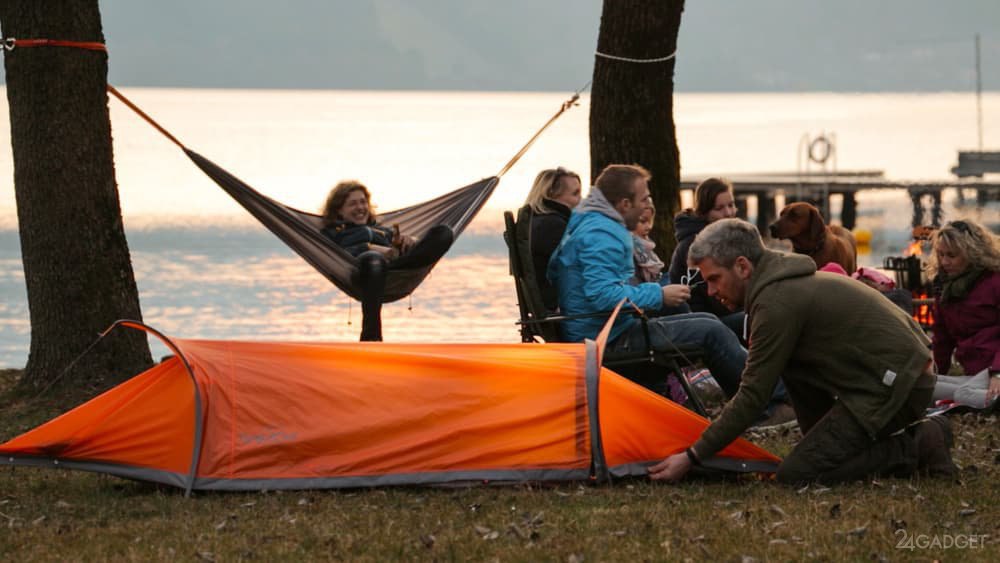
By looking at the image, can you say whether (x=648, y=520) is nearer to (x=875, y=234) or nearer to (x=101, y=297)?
(x=101, y=297)

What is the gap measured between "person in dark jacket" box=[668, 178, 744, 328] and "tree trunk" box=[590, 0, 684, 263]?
1793mm

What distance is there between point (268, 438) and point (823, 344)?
191 cm

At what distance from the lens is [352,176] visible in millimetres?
45188

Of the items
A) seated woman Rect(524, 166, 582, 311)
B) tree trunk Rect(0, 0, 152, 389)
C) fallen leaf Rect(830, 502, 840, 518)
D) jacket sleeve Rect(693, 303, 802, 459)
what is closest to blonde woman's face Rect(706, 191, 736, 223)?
seated woman Rect(524, 166, 582, 311)

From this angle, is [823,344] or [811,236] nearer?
[823,344]

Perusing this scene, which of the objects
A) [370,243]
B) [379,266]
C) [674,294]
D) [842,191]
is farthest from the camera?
[842,191]

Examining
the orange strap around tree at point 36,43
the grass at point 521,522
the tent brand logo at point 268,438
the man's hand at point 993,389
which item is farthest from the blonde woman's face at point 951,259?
the orange strap around tree at point 36,43

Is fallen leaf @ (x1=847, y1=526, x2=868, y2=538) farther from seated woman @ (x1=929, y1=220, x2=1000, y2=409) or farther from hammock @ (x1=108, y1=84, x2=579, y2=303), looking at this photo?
hammock @ (x1=108, y1=84, x2=579, y2=303)

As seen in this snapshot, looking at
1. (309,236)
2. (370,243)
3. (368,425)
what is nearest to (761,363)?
(368,425)

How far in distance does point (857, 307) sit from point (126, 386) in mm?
2551

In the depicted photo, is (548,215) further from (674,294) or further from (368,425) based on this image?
(368,425)

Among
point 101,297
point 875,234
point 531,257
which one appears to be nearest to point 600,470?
point 531,257

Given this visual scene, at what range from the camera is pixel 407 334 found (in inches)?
598

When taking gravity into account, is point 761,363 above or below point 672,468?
above
